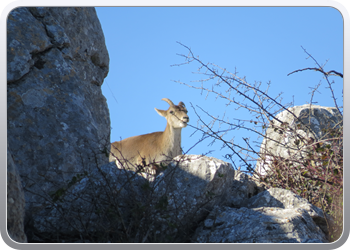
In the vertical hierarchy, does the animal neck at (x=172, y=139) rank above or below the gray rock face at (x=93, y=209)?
above

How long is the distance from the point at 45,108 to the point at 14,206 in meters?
1.85

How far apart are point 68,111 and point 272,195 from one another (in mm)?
2753

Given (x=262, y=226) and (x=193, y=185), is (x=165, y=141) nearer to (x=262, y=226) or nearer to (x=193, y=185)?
(x=193, y=185)

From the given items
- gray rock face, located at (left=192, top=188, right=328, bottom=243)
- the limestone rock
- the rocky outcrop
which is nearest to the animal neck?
the limestone rock

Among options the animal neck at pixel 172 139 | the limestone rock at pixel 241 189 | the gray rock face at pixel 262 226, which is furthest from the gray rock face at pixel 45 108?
the animal neck at pixel 172 139

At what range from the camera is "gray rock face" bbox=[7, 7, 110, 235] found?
177 inches

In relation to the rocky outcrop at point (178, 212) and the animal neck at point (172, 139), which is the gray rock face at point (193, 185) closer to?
the rocky outcrop at point (178, 212)

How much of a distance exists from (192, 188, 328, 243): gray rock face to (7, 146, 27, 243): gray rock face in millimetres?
1509

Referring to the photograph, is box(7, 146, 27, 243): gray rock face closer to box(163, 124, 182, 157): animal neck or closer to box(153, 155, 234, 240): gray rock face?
box(153, 155, 234, 240): gray rock face

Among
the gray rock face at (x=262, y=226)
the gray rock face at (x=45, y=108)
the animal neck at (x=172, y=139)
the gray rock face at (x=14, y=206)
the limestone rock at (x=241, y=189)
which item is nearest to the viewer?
the gray rock face at (x=14, y=206)

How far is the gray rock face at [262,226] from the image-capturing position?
3.72 meters

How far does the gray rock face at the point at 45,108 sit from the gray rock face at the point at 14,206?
913 millimetres

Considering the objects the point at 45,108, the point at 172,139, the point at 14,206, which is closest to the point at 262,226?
the point at 14,206

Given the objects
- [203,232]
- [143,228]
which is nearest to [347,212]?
[203,232]
